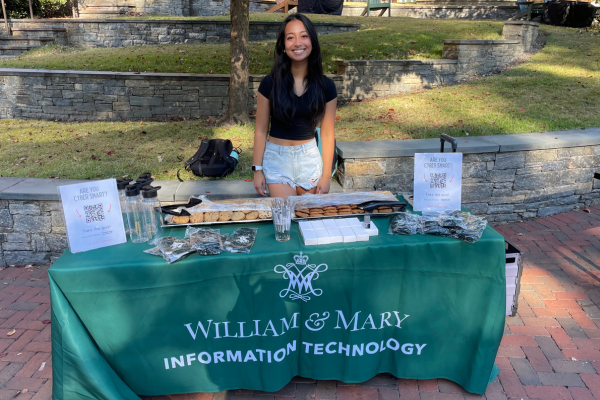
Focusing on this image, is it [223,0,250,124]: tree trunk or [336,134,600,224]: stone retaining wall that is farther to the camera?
[223,0,250,124]: tree trunk

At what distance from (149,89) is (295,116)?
5262 mm

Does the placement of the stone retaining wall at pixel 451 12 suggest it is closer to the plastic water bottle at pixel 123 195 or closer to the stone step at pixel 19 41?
the stone step at pixel 19 41

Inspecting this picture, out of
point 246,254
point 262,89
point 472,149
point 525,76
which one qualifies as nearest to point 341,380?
point 246,254

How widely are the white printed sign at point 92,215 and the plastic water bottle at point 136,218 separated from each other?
56 mm

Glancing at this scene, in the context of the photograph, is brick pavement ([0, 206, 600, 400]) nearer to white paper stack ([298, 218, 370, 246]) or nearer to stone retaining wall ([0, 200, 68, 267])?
stone retaining wall ([0, 200, 68, 267])

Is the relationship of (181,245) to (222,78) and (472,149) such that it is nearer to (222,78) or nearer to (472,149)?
(472,149)

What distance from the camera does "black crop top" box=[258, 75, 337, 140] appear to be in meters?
2.64

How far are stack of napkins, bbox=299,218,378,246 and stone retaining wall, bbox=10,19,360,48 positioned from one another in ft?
32.0

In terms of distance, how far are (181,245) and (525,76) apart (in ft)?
24.0

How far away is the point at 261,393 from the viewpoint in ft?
7.86

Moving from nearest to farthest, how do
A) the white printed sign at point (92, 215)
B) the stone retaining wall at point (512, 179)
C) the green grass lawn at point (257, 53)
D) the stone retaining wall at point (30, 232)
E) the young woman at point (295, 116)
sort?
1. the white printed sign at point (92, 215)
2. the young woman at point (295, 116)
3. the stone retaining wall at point (30, 232)
4. the stone retaining wall at point (512, 179)
5. the green grass lawn at point (257, 53)

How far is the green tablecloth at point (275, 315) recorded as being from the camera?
6.61ft

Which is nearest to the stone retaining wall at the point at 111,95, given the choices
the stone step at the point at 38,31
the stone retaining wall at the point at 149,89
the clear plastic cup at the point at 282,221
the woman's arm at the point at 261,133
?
the stone retaining wall at the point at 149,89

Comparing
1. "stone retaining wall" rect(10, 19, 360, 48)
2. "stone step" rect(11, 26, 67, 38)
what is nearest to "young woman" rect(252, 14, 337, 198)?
"stone retaining wall" rect(10, 19, 360, 48)
